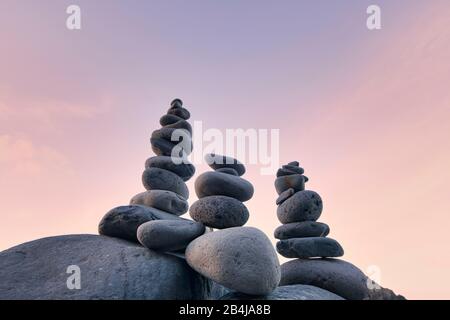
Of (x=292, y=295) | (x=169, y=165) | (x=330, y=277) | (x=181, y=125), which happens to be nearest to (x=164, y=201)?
(x=169, y=165)

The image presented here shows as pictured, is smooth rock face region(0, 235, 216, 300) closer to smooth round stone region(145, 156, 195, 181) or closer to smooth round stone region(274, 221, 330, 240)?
smooth round stone region(274, 221, 330, 240)

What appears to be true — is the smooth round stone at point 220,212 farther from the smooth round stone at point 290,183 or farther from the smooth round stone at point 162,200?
the smooth round stone at point 290,183

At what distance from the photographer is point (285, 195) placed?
766 centimetres

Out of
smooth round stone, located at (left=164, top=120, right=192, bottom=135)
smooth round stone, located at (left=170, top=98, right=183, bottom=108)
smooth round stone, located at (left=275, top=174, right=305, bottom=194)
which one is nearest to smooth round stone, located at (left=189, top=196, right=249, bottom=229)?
smooth round stone, located at (left=275, top=174, right=305, bottom=194)

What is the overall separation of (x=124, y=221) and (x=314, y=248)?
4198mm

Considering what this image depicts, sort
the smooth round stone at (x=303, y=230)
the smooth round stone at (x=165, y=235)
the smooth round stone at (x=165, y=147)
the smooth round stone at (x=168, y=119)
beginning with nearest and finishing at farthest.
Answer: the smooth round stone at (x=165, y=235) < the smooth round stone at (x=303, y=230) < the smooth round stone at (x=165, y=147) < the smooth round stone at (x=168, y=119)

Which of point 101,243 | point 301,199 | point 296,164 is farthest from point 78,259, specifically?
point 296,164

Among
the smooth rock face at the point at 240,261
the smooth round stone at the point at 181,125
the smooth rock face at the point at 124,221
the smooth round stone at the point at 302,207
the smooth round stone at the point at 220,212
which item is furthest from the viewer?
the smooth round stone at the point at 181,125

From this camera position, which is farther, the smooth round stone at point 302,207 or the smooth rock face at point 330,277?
the smooth round stone at point 302,207

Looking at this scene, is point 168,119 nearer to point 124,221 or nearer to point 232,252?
point 124,221

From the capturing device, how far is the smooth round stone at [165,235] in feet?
17.8

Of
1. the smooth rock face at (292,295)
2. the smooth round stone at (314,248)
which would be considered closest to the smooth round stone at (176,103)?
the smooth round stone at (314,248)

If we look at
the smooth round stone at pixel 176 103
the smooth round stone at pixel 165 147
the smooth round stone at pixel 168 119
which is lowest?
the smooth round stone at pixel 165 147

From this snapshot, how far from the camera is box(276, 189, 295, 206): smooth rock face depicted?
24.9ft
